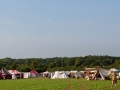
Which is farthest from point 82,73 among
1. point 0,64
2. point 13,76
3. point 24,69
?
point 0,64

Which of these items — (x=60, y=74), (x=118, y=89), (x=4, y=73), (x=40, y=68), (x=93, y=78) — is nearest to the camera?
(x=118, y=89)

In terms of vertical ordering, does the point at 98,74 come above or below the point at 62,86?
above

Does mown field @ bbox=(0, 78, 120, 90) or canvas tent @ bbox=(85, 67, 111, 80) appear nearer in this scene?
mown field @ bbox=(0, 78, 120, 90)

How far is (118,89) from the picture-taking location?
25.5 meters

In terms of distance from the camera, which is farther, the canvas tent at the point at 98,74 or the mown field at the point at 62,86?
the canvas tent at the point at 98,74

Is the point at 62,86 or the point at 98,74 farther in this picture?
the point at 98,74

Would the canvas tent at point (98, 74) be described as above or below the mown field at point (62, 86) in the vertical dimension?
above

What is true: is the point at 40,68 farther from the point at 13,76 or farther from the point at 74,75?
the point at 74,75

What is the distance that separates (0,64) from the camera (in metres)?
140

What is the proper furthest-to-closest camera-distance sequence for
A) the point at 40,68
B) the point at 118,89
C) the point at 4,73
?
the point at 40,68, the point at 4,73, the point at 118,89

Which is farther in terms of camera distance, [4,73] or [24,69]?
[24,69]

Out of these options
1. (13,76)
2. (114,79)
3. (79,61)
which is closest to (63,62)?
(79,61)

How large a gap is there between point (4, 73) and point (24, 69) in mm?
42174

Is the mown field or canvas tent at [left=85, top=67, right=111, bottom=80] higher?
canvas tent at [left=85, top=67, right=111, bottom=80]
